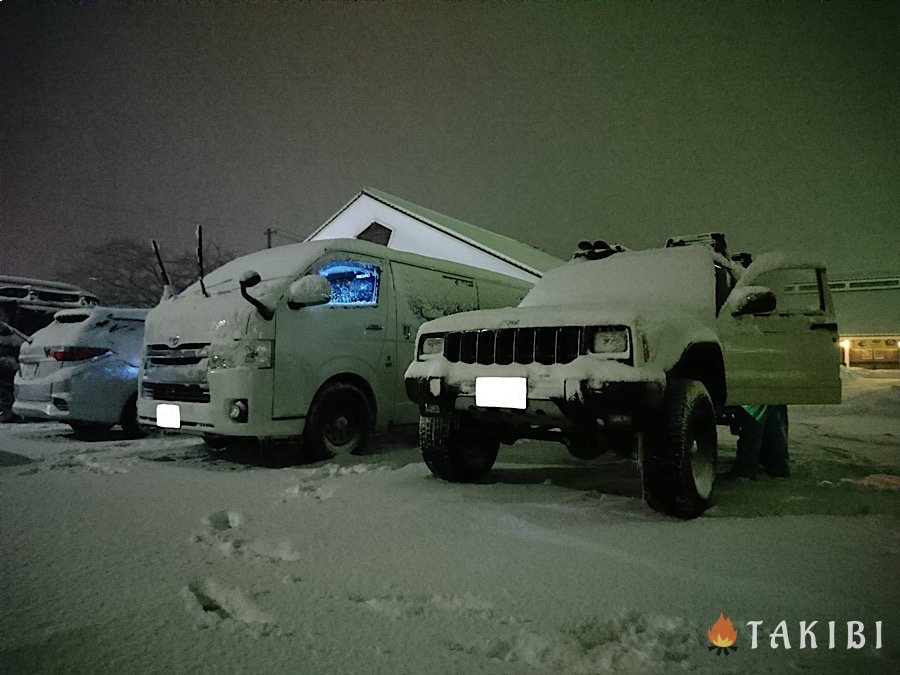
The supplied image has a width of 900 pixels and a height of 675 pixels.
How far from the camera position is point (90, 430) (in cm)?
657

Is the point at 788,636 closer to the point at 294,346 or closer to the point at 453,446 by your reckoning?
the point at 453,446

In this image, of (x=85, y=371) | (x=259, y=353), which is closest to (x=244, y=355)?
(x=259, y=353)

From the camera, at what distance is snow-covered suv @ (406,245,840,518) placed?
300cm

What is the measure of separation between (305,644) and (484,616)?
61 cm

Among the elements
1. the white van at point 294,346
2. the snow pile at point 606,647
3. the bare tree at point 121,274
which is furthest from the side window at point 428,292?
the bare tree at point 121,274

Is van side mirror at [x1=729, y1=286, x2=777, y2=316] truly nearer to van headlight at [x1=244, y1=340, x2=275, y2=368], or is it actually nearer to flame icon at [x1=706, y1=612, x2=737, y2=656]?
flame icon at [x1=706, y1=612, x2=737, y2=656]

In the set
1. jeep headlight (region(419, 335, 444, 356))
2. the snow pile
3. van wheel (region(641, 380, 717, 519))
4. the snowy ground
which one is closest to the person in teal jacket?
the snowy ground

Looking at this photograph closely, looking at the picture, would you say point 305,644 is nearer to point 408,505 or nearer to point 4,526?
point 408,505

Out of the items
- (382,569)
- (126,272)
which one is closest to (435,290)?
(382,569)

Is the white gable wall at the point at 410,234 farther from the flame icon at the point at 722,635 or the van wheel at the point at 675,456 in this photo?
the flame icon at the point at 722,635

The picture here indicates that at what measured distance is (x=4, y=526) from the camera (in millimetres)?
2994

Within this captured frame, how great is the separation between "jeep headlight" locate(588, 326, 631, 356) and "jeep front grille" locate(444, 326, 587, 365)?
0.22 ft

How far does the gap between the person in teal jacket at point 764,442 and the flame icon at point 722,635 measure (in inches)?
112

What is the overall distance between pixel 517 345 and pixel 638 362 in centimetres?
74
